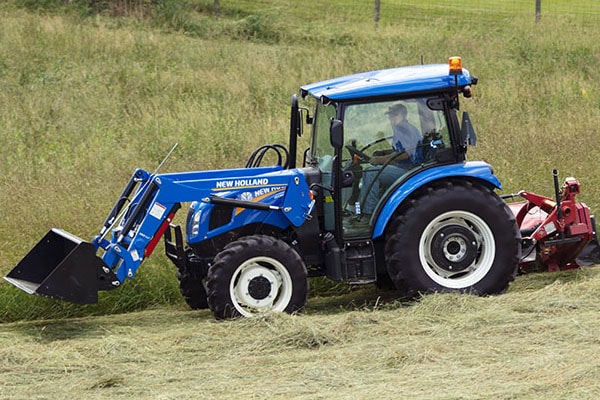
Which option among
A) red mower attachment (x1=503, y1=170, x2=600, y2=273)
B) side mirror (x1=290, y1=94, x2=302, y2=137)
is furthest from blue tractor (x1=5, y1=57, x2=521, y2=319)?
red mower attachment (x1=503, y1=170, x2=600, y2=273)

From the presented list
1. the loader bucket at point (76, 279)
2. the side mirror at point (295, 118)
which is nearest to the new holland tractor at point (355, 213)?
the loader bucket at point (76, 279)

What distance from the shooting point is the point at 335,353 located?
6.60m

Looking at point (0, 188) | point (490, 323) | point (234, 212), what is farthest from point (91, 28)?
point (490, 323)

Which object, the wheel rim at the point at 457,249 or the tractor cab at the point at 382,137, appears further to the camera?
the wheel rim at the point at 457,249

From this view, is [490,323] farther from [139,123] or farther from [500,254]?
[139,123]

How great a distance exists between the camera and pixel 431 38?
19531mm

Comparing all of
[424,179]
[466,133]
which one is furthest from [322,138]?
[466,133]

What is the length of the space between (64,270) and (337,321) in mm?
2031

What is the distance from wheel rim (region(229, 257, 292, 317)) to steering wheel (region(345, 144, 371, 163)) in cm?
105

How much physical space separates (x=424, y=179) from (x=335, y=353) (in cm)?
190

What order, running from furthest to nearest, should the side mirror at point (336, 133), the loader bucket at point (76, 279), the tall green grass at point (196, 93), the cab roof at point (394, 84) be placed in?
1. the tall green grass at point (196, 93)
2. the cab roof at point (394, 84)
3. the side mirror at point (336, 133)
4. the loader bucket at point (76, 279)

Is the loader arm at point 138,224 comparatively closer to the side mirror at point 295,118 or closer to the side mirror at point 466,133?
the side mirror at point 295,118

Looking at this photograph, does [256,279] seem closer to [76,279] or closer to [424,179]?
[76,279]

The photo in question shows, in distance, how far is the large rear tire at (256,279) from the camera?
7.59 m
